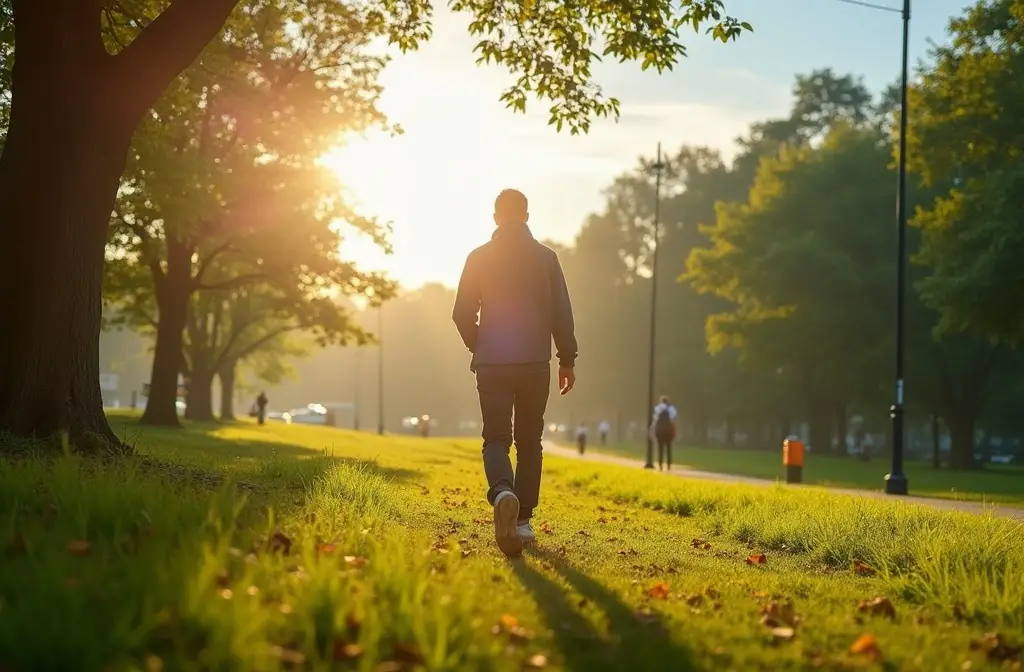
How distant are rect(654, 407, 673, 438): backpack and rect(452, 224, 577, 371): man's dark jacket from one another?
22.8 metres

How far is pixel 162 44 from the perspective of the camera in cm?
1022

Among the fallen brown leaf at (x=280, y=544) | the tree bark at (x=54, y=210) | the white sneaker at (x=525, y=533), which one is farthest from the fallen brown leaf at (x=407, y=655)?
the tree bark at (x=54, y=210)

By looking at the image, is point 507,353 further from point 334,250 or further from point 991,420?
point 991,420

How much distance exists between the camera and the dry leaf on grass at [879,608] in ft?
18.9

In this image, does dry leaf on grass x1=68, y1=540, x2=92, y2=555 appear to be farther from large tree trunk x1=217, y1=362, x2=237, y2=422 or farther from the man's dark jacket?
large tree trunk x1=217, y1=362, x2=237, y2=422

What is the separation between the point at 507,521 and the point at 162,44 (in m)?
5.71

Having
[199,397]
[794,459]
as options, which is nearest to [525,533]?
[794,459]

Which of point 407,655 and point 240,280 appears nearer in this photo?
point 407,655

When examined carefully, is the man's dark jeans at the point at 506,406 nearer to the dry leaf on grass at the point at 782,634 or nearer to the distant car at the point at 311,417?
the dry leaf on grass at the point at 782,634

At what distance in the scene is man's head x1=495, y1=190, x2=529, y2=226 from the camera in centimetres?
776

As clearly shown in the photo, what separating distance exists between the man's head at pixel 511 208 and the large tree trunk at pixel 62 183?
13.2 ft

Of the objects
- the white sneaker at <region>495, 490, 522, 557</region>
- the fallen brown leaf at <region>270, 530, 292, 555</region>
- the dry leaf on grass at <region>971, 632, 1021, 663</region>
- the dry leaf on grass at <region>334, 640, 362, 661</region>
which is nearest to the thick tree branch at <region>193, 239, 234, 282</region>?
the white sneaker at <region>495, 490, 522, 557</region>

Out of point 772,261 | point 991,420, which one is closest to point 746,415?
point 991,420

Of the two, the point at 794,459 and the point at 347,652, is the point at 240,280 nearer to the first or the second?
the point at 794,459
